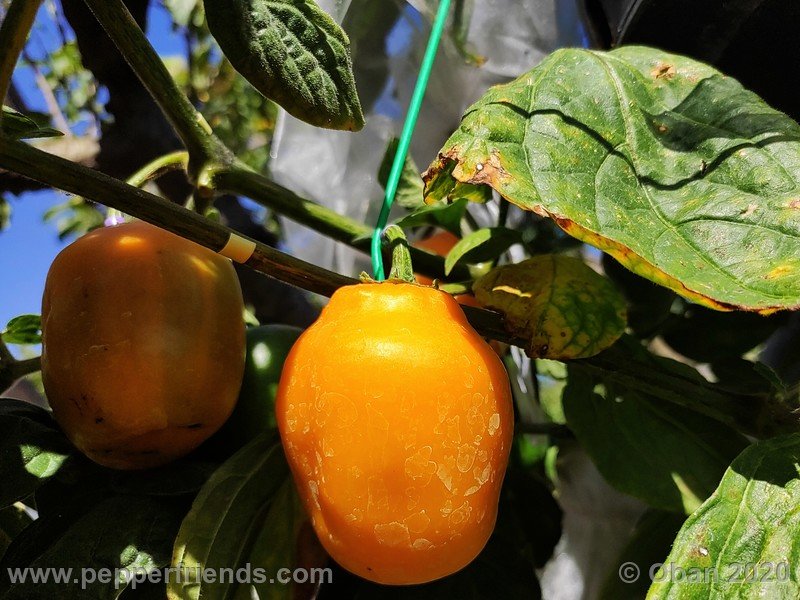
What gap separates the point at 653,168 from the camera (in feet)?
1.43

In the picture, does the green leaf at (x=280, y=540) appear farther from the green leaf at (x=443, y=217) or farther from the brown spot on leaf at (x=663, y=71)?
the brown spot on leaf at (x=663, y=71)

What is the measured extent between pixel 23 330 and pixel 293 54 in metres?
0.42

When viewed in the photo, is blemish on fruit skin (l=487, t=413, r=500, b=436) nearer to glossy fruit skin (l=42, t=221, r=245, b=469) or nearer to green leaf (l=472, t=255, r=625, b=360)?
green leaf (l=472, t=255, r=625, b=360)

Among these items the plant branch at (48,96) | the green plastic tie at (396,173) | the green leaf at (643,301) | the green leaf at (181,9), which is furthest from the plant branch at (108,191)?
the plant branch at (48,96)

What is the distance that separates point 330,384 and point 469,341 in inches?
3.4

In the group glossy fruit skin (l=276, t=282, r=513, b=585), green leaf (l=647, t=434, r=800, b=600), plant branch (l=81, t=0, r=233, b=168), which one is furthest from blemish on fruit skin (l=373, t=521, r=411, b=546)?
plant branch (l=81, t=0, r=233, b=168)

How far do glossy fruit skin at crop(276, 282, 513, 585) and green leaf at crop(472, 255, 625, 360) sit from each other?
0.27ft

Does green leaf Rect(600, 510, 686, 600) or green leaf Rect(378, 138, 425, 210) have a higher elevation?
green leaf Rect(378, 138, 425, 210)

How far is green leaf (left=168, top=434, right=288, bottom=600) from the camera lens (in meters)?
0.44

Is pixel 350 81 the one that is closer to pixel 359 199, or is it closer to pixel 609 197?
pixel 609 197

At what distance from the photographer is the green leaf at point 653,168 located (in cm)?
37

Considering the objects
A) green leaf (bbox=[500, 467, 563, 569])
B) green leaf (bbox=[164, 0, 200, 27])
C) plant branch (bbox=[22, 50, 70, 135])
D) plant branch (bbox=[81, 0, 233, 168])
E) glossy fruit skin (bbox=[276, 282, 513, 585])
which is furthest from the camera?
plant branch (bbox=[22, 50, 70, 135])

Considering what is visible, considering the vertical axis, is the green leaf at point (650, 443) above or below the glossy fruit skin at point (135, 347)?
below

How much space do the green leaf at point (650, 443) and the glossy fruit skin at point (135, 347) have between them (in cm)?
33
